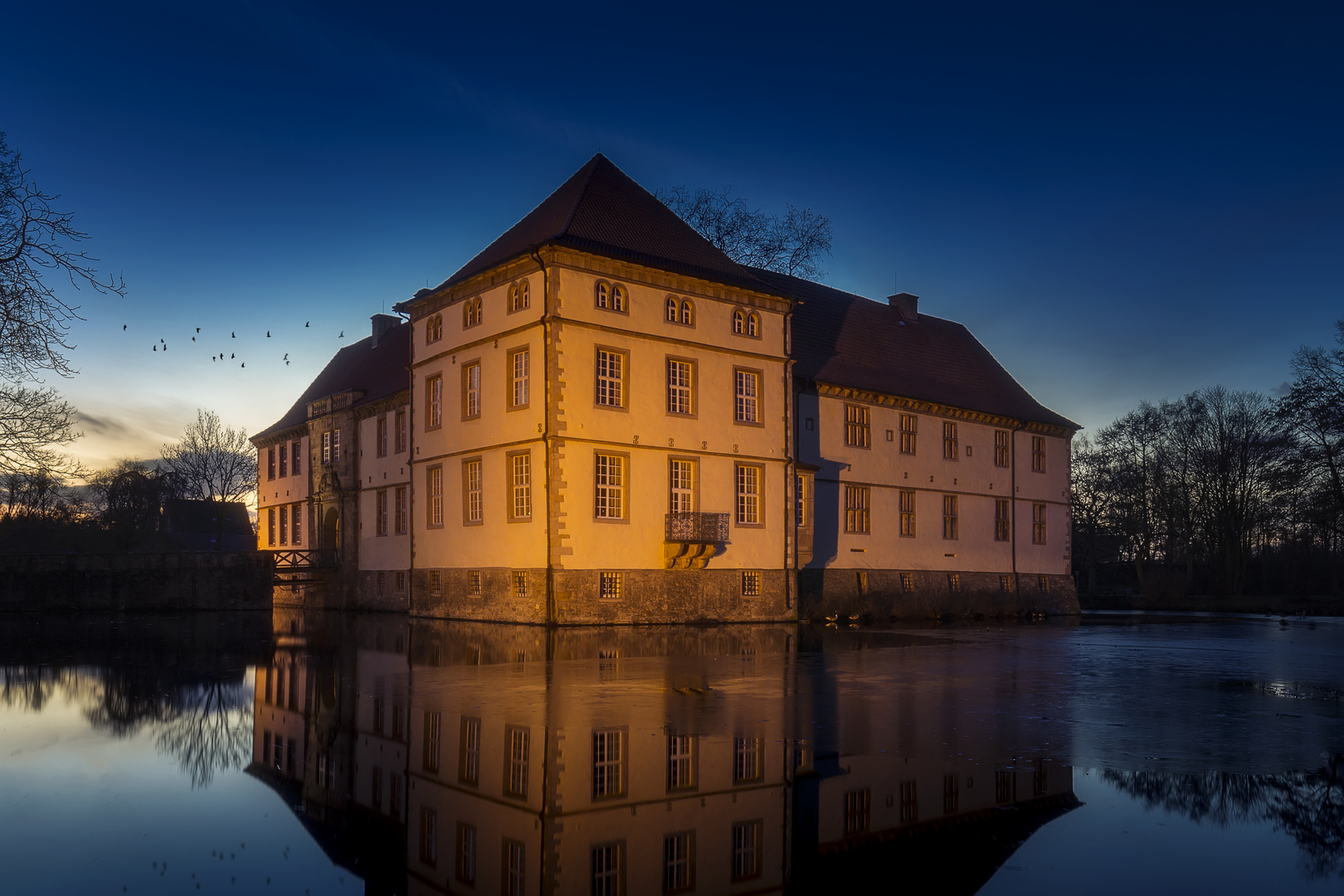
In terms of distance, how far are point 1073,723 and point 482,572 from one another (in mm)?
21826

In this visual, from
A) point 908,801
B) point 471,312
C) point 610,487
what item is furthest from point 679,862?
point 471,312

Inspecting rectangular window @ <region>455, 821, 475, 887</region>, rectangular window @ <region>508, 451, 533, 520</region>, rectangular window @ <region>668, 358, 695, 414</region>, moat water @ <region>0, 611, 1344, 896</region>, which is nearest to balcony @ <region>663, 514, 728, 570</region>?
rectangular window @ <region>668, 358, 695, 414</region>

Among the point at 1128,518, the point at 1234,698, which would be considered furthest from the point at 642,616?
the point at 1128,518

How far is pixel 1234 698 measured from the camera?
12719 mm

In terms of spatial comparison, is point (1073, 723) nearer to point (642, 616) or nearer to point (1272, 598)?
point (642, 616)

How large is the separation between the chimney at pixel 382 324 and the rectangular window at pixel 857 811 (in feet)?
145

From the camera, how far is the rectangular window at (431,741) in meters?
8.04

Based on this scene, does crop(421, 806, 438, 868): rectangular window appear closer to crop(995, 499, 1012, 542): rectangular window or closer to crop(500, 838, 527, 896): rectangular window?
crop(500, 838, 527, 896): rectangular window

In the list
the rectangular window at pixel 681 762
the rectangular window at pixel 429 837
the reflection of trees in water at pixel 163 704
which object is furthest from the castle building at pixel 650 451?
the rectangular window at pixel 429 837

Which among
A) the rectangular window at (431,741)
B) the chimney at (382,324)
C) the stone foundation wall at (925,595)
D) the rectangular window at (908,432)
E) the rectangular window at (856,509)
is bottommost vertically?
the stone foundation wall at (925,595)

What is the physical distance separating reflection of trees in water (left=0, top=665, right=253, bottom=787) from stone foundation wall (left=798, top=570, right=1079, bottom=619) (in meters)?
23.0

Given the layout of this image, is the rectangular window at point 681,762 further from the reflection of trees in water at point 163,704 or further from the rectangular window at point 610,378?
the rectangular window at point 610,378

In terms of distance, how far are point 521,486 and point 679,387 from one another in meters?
5.29

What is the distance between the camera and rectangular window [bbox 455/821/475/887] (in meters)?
5.38
